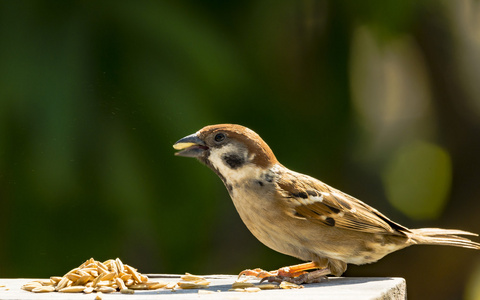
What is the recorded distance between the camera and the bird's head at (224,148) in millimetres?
3682

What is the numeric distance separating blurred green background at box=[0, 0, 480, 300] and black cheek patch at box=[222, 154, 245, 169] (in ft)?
7.04

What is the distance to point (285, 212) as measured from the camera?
362 cm

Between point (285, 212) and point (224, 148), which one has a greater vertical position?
point (224, 148)

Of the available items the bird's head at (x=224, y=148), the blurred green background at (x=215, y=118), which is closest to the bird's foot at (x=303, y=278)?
the bird's head at (x=224, y=148)

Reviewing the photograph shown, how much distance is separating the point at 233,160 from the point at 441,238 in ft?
4.25

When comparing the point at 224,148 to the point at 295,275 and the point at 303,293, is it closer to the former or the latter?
the point at 295,275

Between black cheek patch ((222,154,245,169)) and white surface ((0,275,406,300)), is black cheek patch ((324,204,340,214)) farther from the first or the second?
black cheek patch ((222,154,245,169))

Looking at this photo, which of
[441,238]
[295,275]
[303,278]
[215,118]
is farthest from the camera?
[215,118]

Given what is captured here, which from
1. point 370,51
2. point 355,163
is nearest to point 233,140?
point 355,163

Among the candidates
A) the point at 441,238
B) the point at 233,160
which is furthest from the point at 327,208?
the point at 441,238

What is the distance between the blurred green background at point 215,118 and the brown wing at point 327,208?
217cm

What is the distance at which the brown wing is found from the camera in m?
3.69

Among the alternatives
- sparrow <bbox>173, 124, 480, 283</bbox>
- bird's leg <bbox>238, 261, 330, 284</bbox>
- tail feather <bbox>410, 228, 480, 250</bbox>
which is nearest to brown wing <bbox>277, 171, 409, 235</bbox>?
sparrow <bbox>173, 124, 480, 283</bbox>

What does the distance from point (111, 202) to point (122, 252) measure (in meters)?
0.46
